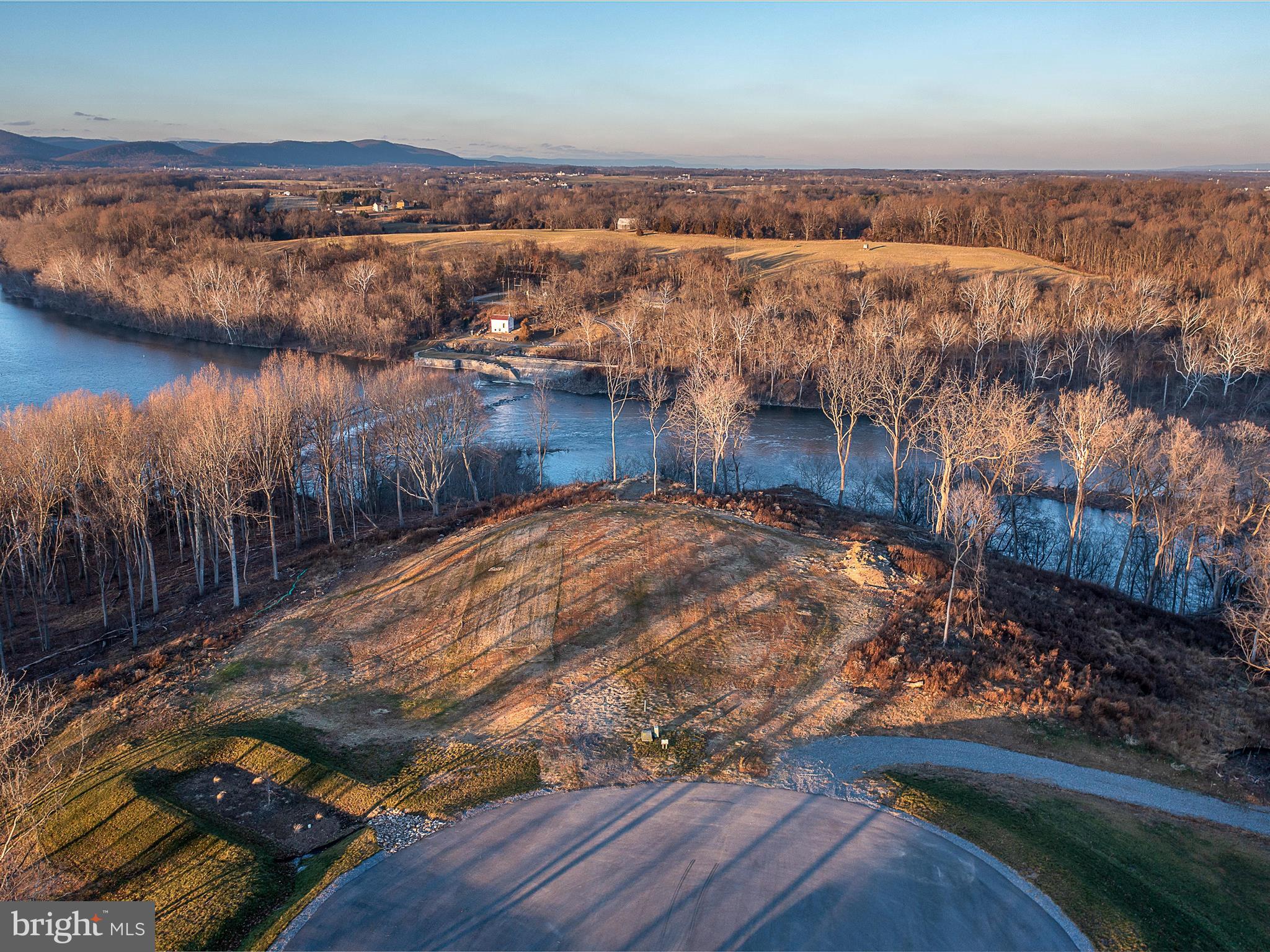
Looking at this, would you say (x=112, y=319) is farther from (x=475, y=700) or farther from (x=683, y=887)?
(x=683, y=887)

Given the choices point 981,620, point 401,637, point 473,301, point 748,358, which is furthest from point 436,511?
point 473,301

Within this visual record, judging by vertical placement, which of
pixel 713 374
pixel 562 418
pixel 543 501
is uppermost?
pixel 713 374

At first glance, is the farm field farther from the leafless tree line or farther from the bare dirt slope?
the leafless tree line

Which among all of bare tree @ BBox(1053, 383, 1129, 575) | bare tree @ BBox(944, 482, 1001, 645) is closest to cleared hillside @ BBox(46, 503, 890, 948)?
bare tree @ BBox(944, 482, 1001, 645)

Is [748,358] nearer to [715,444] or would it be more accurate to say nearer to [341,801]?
[715,444]

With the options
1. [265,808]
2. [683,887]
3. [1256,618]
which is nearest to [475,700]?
[265,808]

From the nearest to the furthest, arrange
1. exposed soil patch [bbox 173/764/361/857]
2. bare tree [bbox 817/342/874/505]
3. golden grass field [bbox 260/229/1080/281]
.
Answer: exposed soil patch [bbox 173/764/361/857]
bare tree [bbox 817/342/874/505]
golden grass field [bbox 260/229/1080/281]
